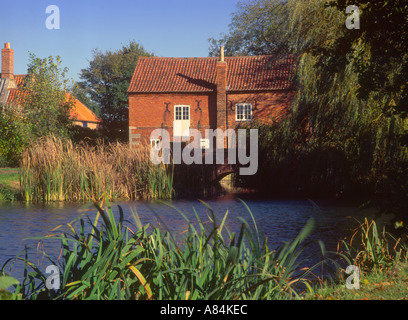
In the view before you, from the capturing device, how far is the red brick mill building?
120 ft

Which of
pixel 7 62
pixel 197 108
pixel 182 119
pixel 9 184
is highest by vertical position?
A: pixel 7 62

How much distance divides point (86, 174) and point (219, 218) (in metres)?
5.22

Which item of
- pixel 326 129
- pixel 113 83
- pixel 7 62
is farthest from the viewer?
pixel 113 83

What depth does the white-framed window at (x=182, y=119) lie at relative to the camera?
124 feet

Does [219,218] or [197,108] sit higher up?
[197,108]

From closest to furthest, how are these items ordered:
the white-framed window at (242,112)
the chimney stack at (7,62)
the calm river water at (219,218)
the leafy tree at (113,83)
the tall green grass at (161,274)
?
the tall green grass at (161,274), the calm river water at (219,218), the white-framed window at (242,112), the chimney stack at (7,62), the leafy tree at (113,83)

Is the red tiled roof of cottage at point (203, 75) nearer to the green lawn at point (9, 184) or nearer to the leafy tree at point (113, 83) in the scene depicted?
the leafy tree at point (113, 83)

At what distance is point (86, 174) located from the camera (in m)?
19.2

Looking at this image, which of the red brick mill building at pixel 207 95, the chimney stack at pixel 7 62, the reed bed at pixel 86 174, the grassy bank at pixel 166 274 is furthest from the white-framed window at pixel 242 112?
the grassy bank at pixel 166 274

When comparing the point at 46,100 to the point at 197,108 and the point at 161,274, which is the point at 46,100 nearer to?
the point at 197,108

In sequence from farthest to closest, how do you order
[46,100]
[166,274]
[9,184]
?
[46,100] < [9,184] < [166,274]

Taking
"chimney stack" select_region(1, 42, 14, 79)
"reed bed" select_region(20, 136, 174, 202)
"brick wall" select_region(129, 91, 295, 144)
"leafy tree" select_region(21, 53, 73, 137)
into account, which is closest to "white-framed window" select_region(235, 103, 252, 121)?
"brick wall" select_region(129, 91, 295, 144)

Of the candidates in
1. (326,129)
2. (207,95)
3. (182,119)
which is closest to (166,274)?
(326,129)

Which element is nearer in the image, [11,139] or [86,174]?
[86,174]
